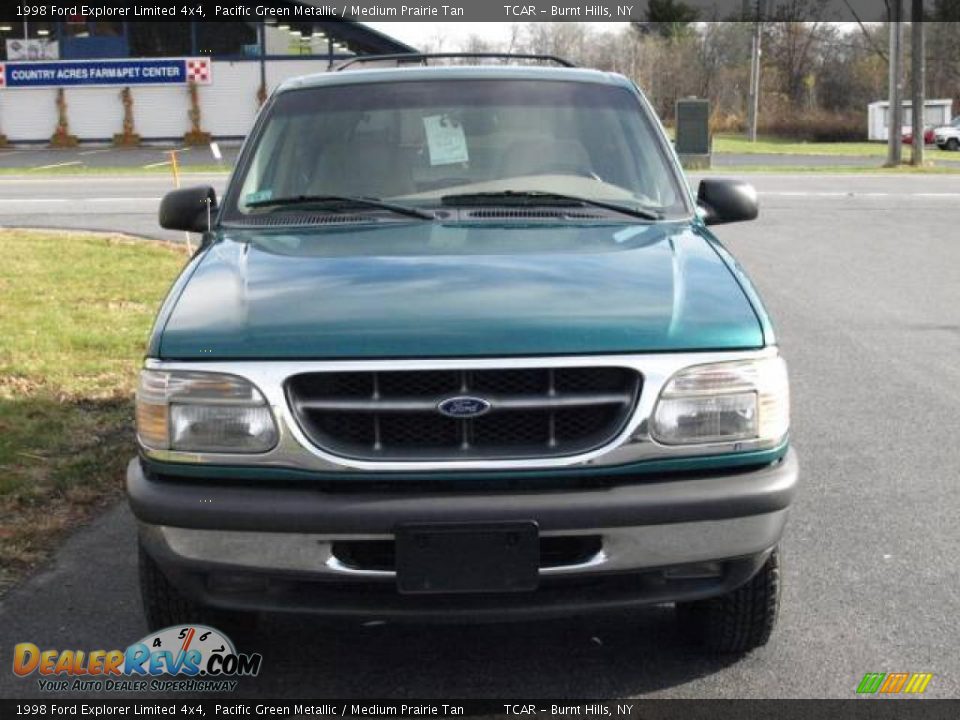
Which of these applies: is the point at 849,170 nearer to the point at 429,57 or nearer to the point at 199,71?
the point at 199,71

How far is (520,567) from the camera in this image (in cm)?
336

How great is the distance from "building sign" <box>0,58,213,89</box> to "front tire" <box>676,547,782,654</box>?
48887mm

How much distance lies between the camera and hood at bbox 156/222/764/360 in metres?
3.44

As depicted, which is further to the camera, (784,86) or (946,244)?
(784,86)

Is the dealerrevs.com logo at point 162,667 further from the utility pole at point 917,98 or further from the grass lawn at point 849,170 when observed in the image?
the utility pole at point 917,98

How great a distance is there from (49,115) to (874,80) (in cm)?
4648

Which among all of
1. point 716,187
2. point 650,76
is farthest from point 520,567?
point 650,76

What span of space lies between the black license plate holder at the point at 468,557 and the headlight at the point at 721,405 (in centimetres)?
45

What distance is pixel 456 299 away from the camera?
359cm

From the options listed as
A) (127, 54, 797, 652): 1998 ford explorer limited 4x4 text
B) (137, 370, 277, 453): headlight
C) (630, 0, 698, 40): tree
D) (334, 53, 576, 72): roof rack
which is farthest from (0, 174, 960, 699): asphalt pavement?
(630, 0, 698, 40): tree

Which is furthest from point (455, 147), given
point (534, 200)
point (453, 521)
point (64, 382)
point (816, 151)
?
point (816, 151)

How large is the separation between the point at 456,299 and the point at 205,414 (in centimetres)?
72

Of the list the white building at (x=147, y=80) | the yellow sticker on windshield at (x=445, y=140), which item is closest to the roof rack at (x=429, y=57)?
the yellow sticker on windshield at (x=445, y=140)

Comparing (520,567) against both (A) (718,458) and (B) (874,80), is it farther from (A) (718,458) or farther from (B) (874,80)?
(B) (874,80)
